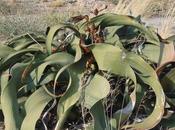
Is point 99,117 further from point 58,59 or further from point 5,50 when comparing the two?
point 5,50

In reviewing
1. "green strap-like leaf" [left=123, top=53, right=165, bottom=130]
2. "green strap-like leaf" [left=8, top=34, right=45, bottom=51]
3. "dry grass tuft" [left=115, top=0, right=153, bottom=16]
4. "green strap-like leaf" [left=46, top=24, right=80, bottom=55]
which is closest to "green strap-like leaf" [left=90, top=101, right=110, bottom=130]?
"green strap-like leaf" [left=123, top=53, right=165, bottom=130]

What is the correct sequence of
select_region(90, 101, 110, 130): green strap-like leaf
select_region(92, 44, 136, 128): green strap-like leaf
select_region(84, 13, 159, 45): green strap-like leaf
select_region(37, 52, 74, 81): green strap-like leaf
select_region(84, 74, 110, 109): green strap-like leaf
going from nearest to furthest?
select_region(90, 101, 110, 130): green strap-like leaf, select_region(84, 74, 110, 109): green strap-like leaf, select_region(92, 44, 136, 128): green strap-like leaf, select_region(37, 52, 74, 81): green strap-like leaf, select_region(84, 13, 159, 45): green strap-like leaf

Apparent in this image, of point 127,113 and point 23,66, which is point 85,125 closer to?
point 127,113

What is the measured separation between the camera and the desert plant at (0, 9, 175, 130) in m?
3.39

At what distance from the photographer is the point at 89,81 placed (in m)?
3.56

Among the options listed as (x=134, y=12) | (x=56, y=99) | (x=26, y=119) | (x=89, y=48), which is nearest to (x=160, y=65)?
(x=89, y=48)

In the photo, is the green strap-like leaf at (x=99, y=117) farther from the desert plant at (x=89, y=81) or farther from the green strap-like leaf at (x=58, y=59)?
the green strap-like leaf at (x=58, y=59)

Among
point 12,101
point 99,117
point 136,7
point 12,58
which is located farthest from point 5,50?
point 136,7

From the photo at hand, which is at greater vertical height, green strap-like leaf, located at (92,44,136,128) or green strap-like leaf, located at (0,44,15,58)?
green strap-like leaf, located at (92,44,136,128)

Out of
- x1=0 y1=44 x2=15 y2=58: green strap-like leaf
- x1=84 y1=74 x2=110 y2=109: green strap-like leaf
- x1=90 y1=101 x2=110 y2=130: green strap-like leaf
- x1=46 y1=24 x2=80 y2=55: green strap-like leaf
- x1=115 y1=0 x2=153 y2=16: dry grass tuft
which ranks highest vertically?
x1=46 y1=24 x2=80 y2=55: green strap-like leaf

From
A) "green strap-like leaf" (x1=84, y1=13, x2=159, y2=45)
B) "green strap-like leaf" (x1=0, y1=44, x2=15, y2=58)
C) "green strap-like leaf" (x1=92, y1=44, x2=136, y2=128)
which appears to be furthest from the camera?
"green strap-like leaf" (x1=0, y1=44, x2=15, y2=58)

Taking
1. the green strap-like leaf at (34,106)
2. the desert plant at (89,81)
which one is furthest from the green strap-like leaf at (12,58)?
the green strap-like leaf at (34,106)

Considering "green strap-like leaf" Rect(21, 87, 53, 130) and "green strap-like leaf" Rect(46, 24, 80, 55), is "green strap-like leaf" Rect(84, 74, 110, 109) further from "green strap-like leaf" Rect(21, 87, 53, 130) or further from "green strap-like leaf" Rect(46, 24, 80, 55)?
"green strap-like leaf" Rect(46, 24, 80, 55)

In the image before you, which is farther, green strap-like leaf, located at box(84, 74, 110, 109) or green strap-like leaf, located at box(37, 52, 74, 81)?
green strap-like leaf, located at box(37, 52, 74, 81)
